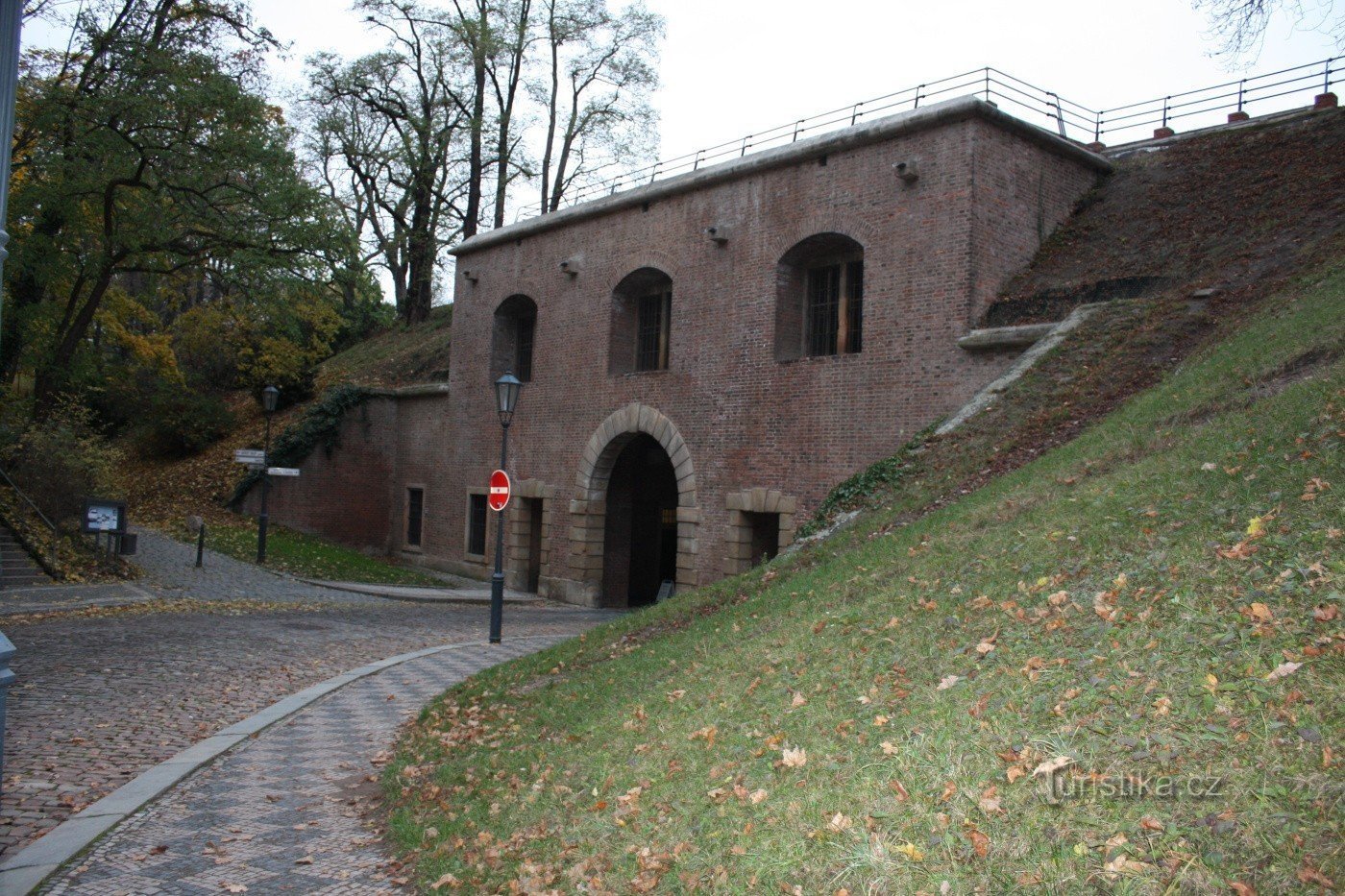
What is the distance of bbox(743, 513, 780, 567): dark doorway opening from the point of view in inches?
672

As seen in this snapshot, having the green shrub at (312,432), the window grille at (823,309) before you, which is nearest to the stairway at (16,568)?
the green shrub at (312,432)

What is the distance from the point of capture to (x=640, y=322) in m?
20.8

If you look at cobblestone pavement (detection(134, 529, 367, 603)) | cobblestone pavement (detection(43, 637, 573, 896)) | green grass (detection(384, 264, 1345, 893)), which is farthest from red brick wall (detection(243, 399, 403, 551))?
green grass (detection(384, 264, 1345, 893))

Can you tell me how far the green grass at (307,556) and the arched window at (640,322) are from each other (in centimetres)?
730

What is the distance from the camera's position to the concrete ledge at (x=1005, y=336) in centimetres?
Result: 1344

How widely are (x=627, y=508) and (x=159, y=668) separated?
12530 mm

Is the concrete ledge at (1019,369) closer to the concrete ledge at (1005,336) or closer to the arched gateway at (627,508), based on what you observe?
the concrete ledge at (1005,336)

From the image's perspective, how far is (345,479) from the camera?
26.2 metres

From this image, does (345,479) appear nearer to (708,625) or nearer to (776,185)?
(776,185)

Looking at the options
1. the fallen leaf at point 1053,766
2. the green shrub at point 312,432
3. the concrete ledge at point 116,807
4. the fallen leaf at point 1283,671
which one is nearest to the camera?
the fallen leaf at point 1053,766

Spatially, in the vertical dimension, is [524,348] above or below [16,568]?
above

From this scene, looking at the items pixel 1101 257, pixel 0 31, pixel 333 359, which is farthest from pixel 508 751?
pixel 333 359

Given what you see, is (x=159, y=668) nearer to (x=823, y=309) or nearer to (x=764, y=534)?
(x=764, y=534)

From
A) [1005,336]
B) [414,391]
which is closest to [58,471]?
[414,391]
